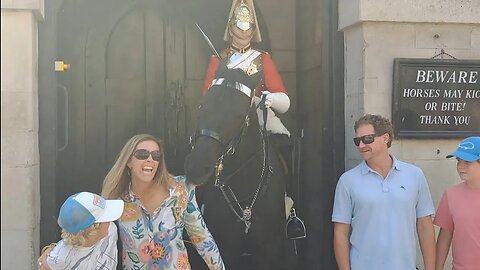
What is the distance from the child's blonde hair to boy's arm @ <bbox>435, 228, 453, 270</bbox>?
2.17 metres

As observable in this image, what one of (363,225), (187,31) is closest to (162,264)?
(363,225)

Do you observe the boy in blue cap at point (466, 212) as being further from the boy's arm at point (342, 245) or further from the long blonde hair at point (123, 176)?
the long blonde hair at point (123, 176)

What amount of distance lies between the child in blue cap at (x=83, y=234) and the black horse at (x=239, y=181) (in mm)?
974

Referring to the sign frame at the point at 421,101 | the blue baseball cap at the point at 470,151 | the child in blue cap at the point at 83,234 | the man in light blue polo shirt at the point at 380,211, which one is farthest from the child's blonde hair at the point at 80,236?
the sign frame at the point at 421,101

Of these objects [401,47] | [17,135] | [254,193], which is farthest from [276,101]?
[17,135]

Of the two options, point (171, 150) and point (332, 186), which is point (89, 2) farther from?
point (332, 186)

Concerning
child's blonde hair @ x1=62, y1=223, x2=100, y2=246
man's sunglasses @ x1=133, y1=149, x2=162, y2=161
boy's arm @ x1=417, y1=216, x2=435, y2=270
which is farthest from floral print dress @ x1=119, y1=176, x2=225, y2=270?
boy's arm @ x1=417, y1=216, x2=435, y2=270

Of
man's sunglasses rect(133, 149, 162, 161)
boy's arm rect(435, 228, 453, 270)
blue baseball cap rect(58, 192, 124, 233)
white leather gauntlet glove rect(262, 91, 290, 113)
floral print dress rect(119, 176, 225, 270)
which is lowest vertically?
boy's arm rect(435, 228, 453, 270)

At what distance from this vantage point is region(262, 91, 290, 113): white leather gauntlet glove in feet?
13.9

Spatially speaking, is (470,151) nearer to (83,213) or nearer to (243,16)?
(243,16)

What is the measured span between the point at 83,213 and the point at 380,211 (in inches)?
69.3

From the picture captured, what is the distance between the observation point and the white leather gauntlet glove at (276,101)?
4.23m

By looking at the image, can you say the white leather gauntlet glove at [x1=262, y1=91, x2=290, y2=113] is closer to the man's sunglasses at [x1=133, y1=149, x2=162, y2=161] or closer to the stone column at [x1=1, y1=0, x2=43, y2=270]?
the man's sunglasses at [x1=133, y1=149, x2=162, y2=161]

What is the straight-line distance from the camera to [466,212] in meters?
3.59
